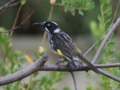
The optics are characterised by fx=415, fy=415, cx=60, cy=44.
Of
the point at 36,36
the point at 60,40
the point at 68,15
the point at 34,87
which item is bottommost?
the point at 36,36


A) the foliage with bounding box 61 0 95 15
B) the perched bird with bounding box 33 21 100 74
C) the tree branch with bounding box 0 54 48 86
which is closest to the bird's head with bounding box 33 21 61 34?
the perched bird with bounding box 33 21 100 74

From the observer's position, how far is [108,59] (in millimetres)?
2697

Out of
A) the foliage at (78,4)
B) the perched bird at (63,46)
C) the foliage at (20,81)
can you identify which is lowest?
the foliage at (20,81)

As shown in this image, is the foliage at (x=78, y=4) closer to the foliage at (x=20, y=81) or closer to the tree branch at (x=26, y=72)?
the foliage at (x=20, y=81)

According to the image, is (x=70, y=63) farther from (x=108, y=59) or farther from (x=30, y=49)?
(x=30, y=49)

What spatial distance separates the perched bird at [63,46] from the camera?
2.33m

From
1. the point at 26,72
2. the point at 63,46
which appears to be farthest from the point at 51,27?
the point at 26,72

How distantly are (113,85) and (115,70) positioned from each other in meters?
0.12

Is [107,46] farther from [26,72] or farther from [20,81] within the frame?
[26,72]

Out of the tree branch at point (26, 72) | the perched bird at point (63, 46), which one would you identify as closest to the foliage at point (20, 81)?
the perched bird at point (63, 46)

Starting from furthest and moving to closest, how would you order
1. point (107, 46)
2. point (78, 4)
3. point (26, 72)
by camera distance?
1. point (107, 46)
2. point (78, 4)
3. point (26, 72)

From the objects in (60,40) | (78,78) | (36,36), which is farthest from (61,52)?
(36,36)

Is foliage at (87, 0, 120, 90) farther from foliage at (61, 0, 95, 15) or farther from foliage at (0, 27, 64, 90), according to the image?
foliage at (0, 27, 64, 90)

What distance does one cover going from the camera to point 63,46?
8.25 ft
